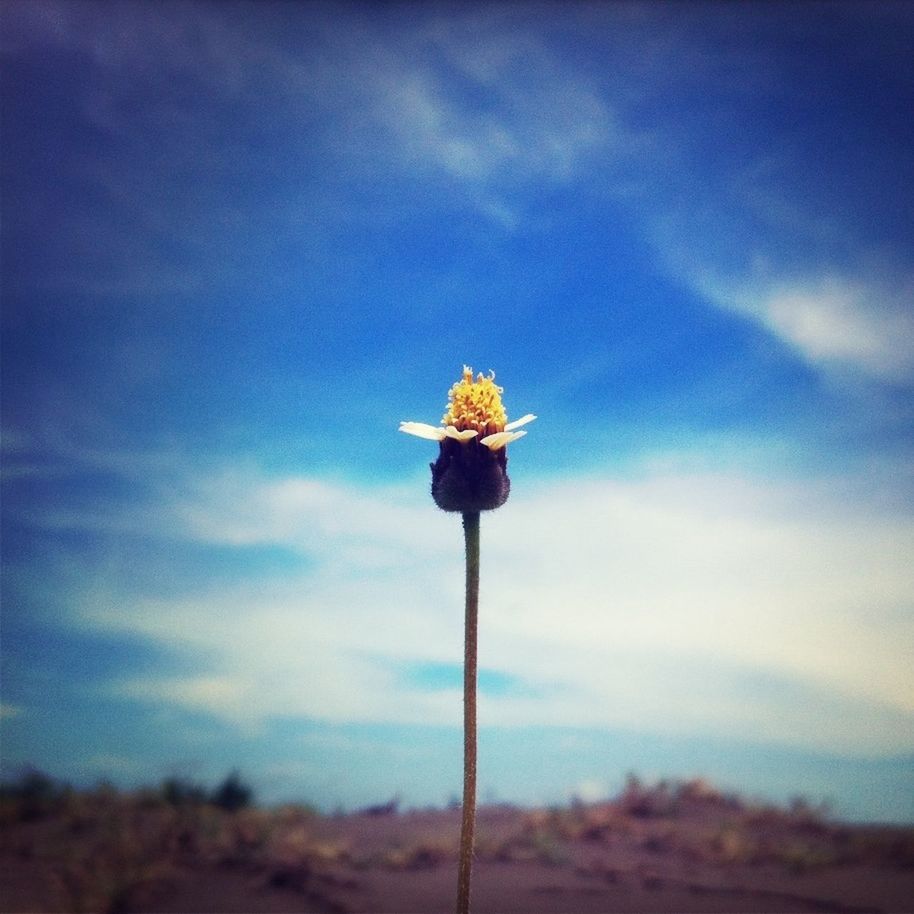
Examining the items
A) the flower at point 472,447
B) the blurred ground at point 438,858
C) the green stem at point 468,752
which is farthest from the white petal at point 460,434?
the blurred ground at point 438,858

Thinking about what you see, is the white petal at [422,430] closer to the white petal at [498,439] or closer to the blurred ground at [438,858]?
the white petal at [498,439]

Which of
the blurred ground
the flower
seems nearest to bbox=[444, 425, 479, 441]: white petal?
the flower

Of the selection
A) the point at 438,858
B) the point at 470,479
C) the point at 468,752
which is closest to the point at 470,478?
the point at 470,479

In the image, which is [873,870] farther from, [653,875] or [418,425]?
[418,425]

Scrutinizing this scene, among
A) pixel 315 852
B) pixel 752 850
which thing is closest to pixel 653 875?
pixel 752 850

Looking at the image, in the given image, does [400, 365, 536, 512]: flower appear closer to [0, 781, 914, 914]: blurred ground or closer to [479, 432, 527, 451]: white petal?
[479, 432, 527, 451]: white petal

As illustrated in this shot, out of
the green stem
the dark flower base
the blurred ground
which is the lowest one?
the blurred ground
